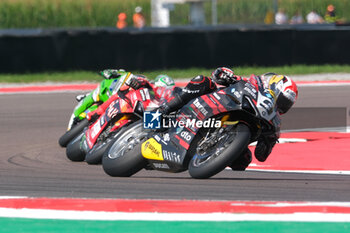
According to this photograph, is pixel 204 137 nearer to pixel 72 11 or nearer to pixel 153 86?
pixel 153 86

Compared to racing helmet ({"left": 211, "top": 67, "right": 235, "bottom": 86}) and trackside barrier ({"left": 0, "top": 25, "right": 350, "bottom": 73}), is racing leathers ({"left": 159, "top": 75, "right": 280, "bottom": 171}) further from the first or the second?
trackside barrier ({"left": 0, "top": 25, "right": 350, "bottom": 73})

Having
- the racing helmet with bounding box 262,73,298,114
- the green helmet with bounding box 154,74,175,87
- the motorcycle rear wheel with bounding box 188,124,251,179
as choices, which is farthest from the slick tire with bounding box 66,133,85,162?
the racing helmet with bounding box 262,73,298,114

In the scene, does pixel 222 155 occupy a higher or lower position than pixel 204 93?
lower

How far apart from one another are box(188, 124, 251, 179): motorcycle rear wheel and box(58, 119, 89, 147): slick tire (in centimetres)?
270

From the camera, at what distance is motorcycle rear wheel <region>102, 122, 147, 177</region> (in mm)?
7367

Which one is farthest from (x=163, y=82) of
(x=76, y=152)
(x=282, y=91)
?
(x=282, y=91)

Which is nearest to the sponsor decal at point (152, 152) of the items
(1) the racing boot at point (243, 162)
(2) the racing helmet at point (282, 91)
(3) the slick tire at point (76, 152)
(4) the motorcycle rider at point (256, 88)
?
(4) the motorcycle rider at point (256, 88)

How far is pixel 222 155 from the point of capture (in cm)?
665

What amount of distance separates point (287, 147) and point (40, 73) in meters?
10.0

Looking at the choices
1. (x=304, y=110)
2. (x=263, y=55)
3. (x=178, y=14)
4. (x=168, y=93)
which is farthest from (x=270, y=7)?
(x=168, y=93)

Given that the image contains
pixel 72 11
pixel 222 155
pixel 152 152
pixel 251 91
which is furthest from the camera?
pixel 72 11

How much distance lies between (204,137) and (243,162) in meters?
0.64

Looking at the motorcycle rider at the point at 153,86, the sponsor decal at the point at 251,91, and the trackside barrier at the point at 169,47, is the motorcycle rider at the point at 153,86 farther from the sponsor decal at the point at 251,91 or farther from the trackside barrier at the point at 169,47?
the trackside barrier at the point at 169,47

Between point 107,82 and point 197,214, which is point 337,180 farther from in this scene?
point 107,82
